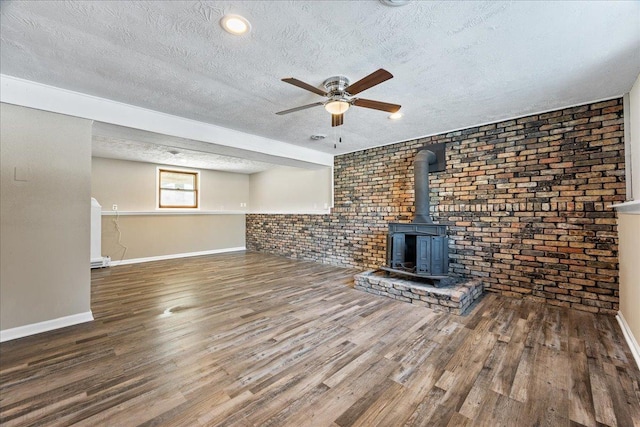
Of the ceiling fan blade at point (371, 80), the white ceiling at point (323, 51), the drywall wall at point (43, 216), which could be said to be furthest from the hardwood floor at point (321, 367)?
the white ceiling at point (323, 51)

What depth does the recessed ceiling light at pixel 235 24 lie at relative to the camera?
169 centimetres

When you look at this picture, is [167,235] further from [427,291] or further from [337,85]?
[427,291]

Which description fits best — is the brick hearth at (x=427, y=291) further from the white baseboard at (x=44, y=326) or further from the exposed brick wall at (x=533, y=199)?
the white baseboard at (x=44, y=326)

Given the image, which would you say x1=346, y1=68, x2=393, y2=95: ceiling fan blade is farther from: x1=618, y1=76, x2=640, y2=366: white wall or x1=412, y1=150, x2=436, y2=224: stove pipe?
x1=618, y1=76, x2=640, y2=366: white wall

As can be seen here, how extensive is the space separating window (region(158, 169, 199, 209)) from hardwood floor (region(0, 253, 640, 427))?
3.77 meters

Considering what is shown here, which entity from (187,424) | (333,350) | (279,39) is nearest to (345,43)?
(279,39)

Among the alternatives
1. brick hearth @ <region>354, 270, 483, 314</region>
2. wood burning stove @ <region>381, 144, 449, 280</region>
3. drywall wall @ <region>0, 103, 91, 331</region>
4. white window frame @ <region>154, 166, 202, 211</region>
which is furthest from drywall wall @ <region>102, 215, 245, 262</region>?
wood burning stove @ <region>381, 144, 449, 280</region>

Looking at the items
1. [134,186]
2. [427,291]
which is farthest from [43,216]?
[427,291]

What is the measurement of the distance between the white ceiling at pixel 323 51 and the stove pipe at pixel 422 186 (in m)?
0.92

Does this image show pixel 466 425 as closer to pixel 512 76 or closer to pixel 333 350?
pixel 333 350

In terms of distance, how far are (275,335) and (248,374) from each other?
0.59 meters

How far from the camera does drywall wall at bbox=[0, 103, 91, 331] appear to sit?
241cm

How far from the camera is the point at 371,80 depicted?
6.88 feet

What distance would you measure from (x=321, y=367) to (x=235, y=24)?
8.21 ft
